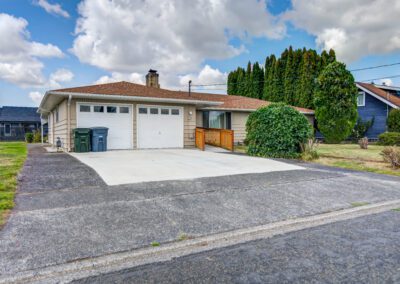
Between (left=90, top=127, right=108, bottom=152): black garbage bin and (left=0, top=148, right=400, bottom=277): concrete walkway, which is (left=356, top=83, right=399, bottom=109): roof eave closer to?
(left=0, top=148, right=400, bottom=277): concrete walkway

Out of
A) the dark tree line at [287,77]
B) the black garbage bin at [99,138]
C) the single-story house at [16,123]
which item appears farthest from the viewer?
the single-story house at [16,123]

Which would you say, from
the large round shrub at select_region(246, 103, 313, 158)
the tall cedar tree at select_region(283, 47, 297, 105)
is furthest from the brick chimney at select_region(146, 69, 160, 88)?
the tall cedar tree at select_region(283, 47, 297, 105)

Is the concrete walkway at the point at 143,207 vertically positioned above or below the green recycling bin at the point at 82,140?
below

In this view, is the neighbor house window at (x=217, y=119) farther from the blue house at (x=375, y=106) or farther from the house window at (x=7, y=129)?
the house window at (x=7, y=129)

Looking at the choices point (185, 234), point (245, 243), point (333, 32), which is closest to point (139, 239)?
point (185, 234)

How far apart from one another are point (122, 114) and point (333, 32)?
16.4 meters

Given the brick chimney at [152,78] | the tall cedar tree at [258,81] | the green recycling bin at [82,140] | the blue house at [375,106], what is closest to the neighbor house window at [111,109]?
the green recycling bin at [82,140]

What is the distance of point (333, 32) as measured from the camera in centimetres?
2023

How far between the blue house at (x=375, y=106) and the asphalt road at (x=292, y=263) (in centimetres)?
2145

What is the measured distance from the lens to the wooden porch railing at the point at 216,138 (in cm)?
1459

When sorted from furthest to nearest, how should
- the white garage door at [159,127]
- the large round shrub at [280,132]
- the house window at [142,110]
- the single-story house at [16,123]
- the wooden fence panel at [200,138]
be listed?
the single-story house at [16,123], the wooden fence panel at [200,138], the white garage door at [159,127], the house window at [142,110], the large round shrub at [280,132]

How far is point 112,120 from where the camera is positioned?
43.7 feet

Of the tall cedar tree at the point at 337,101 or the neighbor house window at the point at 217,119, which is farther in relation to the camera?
the neighbor house window at the point at 217,119

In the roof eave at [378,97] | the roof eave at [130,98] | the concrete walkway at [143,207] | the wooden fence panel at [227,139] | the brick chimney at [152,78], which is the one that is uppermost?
the brick chimney at [152,78]
